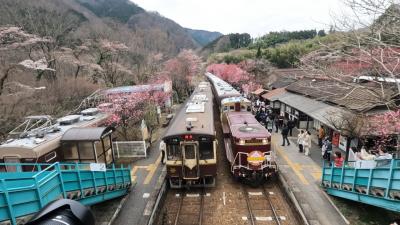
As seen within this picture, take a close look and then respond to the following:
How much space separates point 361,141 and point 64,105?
1986 cm

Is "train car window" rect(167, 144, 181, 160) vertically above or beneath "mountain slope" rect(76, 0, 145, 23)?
beneath

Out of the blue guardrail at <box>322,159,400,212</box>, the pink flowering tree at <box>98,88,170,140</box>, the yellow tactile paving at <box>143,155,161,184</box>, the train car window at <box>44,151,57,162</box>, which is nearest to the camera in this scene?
the blue guardrail at <box>322,159,400,212</box>

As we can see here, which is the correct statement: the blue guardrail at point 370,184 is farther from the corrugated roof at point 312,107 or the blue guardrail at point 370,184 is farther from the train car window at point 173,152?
the train car window at point 173,152

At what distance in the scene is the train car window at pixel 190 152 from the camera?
34.0 feet

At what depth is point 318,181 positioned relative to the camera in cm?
1128

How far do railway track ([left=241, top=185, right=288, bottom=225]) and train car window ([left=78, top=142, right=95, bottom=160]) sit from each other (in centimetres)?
662

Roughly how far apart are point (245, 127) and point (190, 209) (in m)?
4.31

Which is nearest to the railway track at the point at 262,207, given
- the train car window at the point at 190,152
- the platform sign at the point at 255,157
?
the platform sign at the point at 255,157

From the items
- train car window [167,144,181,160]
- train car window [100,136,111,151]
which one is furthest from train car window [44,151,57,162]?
train car window [167,144,181,160]

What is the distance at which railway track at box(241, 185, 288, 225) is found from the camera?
29.0ft

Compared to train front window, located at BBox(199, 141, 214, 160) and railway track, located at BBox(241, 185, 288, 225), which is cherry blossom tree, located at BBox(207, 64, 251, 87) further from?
train front window, located at BBox(199, 141, 214, 160)

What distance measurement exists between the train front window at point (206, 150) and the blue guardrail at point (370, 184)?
14.6 feet

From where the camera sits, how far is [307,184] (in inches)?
435

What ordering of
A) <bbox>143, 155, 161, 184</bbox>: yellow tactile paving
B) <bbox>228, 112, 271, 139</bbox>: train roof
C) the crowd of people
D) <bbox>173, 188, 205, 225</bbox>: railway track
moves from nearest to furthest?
Result: <bbox>173, 188, 205, 225</bbox>: railway track < the crowd of people < <bbox>228, 112, 271, 139</bbox>: train roof < <bbox>143, 155, 161, 184</bbox>: yellow tactile paving
